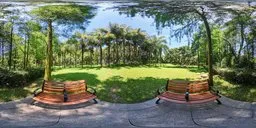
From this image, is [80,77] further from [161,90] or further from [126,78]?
[161,90]

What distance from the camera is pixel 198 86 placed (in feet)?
14.2

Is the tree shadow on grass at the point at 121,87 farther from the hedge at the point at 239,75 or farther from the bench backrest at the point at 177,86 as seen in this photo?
the hedge at the point at 239,75

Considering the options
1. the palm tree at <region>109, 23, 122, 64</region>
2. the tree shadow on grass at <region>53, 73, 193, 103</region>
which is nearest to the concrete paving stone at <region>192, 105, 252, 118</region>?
the tree shadow on grass at <region>53, 73, 193, 103</region>

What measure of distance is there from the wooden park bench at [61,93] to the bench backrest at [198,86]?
0.83 meters

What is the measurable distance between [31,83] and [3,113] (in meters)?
0.33

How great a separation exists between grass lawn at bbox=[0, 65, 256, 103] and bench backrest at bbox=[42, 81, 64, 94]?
0.07 metres

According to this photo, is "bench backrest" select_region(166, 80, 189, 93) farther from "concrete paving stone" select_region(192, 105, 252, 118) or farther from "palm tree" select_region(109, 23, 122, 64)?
"palm tree" select_region(109, 23, 122, 64)

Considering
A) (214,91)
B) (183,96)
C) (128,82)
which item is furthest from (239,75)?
(128,82)

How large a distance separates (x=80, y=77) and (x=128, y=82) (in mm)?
375

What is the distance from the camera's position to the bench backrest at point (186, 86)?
14.1 feet

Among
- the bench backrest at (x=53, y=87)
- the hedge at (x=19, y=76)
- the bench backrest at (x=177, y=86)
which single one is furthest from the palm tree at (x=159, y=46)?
the hedge at (x=19, y=76)

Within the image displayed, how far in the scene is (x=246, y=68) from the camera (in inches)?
174

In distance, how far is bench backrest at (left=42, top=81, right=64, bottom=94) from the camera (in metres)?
4.16

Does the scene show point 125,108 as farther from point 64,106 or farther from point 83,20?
point 83,20
